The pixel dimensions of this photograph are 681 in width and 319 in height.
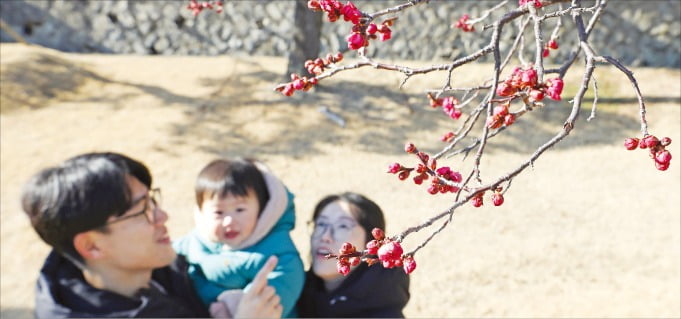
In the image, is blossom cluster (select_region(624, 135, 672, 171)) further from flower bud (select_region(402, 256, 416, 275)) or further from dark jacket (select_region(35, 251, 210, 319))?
dark jacket (select_region(35, 251, 210, 319))

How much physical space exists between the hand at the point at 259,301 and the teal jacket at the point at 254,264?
0.52 feet

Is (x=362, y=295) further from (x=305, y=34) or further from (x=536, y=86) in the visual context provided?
(x=305, y=34)

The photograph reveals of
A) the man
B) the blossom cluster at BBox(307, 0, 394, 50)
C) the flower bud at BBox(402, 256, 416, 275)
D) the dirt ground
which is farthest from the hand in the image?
the dirt ground

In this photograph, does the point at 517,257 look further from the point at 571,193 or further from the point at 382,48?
the point at 382,48

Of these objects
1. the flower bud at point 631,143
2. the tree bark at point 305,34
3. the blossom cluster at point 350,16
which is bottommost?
the flower bud at point 631,143

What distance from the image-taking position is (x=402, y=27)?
9.75 meters

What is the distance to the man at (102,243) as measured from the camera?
2088 mm

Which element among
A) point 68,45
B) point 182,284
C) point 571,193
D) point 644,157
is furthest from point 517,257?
point 68,45

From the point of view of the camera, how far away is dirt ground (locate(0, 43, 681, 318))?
14.6 feet

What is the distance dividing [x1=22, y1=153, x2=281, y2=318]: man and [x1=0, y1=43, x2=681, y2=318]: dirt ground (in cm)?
227

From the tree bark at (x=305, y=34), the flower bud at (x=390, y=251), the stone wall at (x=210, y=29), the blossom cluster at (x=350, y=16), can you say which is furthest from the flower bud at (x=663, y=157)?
the stone wall at (x=210, y=29)

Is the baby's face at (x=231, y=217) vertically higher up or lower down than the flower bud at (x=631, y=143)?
lower down

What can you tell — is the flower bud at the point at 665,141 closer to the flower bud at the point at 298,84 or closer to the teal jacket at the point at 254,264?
the flower bud at the point at 298,84

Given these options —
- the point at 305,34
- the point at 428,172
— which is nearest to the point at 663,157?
the point at 428,172
